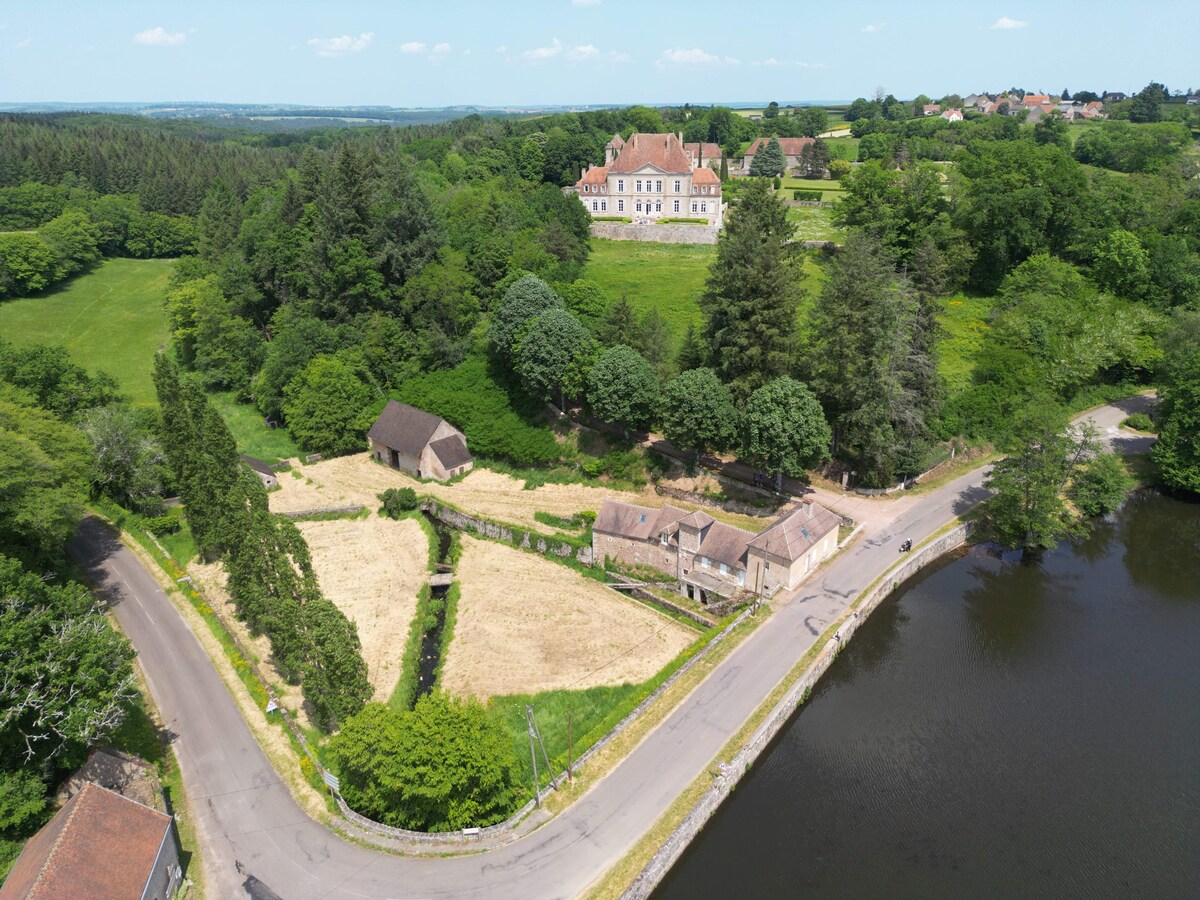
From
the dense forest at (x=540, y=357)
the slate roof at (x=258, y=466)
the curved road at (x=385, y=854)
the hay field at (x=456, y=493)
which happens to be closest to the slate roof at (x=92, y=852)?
the dense forest at (x=540, y=357)

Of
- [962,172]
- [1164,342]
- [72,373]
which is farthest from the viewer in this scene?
[962,172]

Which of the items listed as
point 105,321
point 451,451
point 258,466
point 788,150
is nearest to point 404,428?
point 451,451

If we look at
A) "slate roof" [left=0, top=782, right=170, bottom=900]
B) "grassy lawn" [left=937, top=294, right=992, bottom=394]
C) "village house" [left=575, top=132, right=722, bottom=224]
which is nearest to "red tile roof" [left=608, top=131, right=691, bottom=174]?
"village house" [left=575, top=132, right=722, bottom=224]

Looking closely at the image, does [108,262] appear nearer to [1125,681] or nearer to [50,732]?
[50,732]

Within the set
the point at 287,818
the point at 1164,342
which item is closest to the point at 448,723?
the point at 287,818

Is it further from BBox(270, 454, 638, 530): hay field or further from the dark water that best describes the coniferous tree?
the dark water
